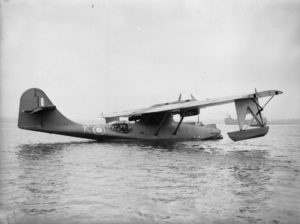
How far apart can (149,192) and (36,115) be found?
15799mm

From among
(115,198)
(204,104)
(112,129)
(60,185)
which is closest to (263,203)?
(115,198)

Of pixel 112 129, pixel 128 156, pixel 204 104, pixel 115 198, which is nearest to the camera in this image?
pixel 115 198

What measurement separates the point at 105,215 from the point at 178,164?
7.20 metres

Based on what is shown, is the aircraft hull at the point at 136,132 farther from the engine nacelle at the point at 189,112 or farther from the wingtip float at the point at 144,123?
the engine nacelle at the point at 189,112

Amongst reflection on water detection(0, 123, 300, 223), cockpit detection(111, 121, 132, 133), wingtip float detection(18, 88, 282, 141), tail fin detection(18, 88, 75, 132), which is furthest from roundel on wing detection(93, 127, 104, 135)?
Answer: reflection on water detection(0, 123, 300, 223)

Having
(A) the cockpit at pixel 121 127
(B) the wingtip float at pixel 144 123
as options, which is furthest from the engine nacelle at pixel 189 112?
(A) the cockpit at pixel 121 127

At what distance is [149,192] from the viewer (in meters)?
8.29

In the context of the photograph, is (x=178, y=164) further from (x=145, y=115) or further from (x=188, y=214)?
(x=145, y=115)

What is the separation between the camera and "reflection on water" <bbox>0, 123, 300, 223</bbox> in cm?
634

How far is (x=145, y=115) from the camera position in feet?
78.5

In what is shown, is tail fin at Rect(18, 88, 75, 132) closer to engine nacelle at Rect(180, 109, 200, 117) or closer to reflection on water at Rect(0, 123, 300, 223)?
reflection on water at Rect(0, 123, 300, 223)

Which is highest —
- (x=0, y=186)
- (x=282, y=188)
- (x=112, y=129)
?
(x=112, y=129)

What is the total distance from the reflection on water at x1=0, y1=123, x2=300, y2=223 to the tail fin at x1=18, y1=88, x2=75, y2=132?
829cm

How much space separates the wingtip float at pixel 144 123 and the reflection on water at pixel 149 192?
6.06 meters
